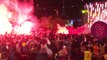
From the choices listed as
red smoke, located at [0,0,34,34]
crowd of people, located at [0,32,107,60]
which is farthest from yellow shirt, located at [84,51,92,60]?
red smoke, located at [0,0,34,34]

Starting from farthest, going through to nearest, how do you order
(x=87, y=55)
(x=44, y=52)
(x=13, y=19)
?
(x=13, y=19)
(x=87, y=55)
(x=44, y=52)

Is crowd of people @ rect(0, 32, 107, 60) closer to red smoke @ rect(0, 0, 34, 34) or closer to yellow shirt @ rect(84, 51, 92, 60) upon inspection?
yellow shirt @ rect(84, 51, 92, 60)

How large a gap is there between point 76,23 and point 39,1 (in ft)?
46.6

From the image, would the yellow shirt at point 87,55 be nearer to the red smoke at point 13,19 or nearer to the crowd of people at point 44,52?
the crowd of people at point 44,52

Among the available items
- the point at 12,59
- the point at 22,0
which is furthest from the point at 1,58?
the point at 22,0

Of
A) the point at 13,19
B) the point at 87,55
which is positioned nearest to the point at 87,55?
the point at 87,55

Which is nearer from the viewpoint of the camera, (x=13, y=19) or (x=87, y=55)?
(x=87, y=55)

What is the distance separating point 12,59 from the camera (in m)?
16.9

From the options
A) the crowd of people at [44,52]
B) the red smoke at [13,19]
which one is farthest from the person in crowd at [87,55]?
the red smoke at [13,19]

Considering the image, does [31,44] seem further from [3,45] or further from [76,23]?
[76,23]

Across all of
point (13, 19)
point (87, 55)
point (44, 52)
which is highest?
point (13, 19)

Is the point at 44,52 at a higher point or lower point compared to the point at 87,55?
higher

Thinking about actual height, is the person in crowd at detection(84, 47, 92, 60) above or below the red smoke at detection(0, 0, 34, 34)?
below

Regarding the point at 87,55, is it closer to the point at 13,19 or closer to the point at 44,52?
the point at 44,52
